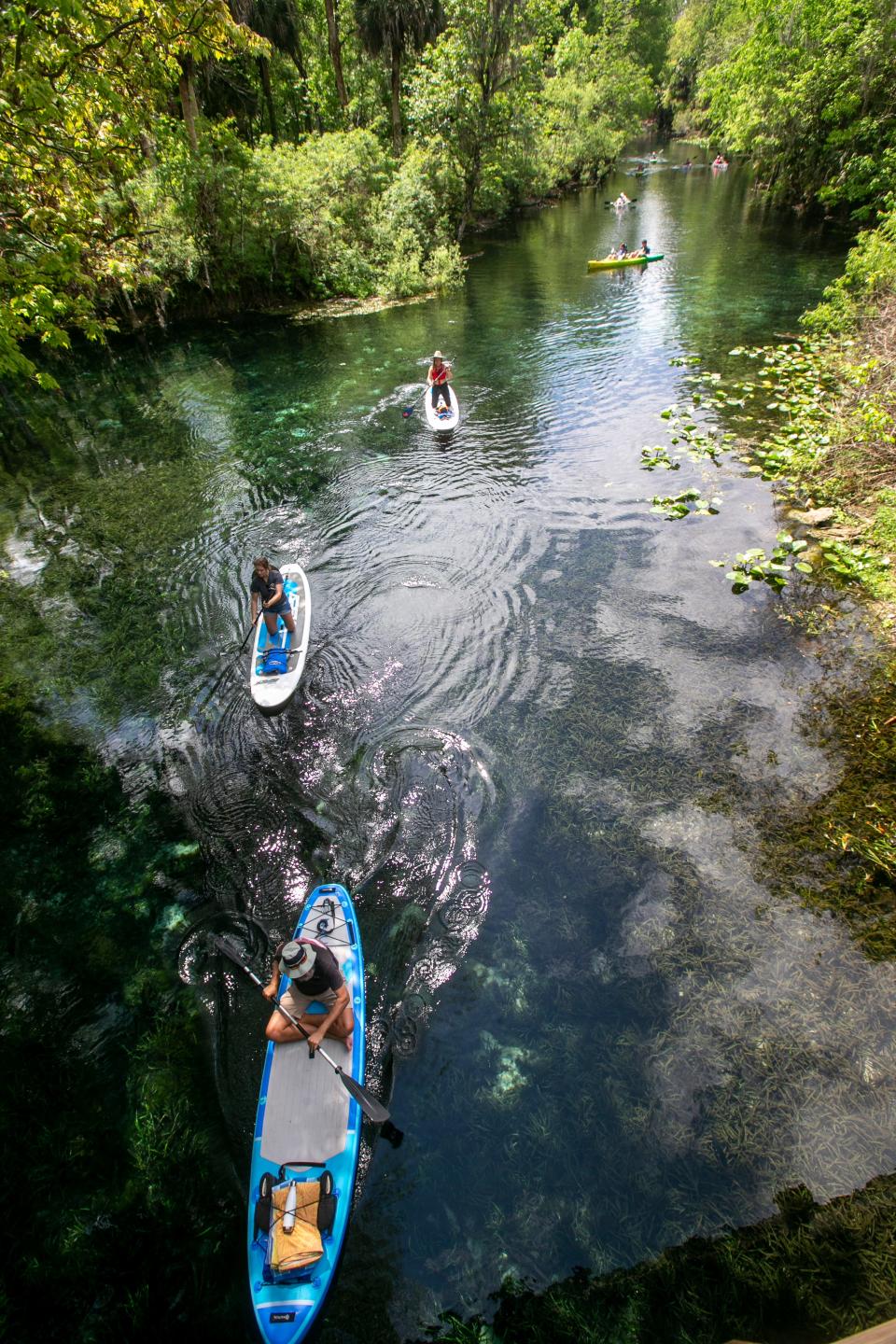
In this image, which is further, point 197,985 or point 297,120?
point 297,120

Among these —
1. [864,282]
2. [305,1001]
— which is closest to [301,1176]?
[305,1001]

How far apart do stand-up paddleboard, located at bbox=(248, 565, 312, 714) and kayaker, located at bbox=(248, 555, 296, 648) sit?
0.33ft

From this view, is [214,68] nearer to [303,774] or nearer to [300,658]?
[300,658]

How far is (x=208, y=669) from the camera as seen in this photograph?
10.0 meters

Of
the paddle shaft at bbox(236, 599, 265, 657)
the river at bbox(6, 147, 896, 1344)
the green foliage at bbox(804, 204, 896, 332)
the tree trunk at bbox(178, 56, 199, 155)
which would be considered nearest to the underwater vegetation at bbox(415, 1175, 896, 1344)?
the river at bbox(6, 147, 896, 1344)

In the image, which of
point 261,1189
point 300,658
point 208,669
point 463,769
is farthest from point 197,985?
point 208,669

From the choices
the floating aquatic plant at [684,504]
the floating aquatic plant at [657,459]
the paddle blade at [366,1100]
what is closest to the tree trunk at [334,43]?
the floating aquatic plant at [657,459]

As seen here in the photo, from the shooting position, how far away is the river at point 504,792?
4.99 m

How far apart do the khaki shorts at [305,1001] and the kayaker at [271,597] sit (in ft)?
17.7

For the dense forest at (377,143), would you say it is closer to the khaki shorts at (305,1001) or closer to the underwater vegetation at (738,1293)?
the khaki shorts at (305,1001)

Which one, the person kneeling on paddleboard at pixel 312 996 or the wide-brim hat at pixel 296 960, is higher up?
the wide-brim hat at pixel 296 960

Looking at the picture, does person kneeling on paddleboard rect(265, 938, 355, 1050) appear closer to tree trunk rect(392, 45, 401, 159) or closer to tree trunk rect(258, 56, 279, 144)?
tree trunk rect(258, 56, 279, 144)

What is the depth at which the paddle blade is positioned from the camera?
4871mm

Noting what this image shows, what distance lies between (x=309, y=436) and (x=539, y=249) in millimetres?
26520
